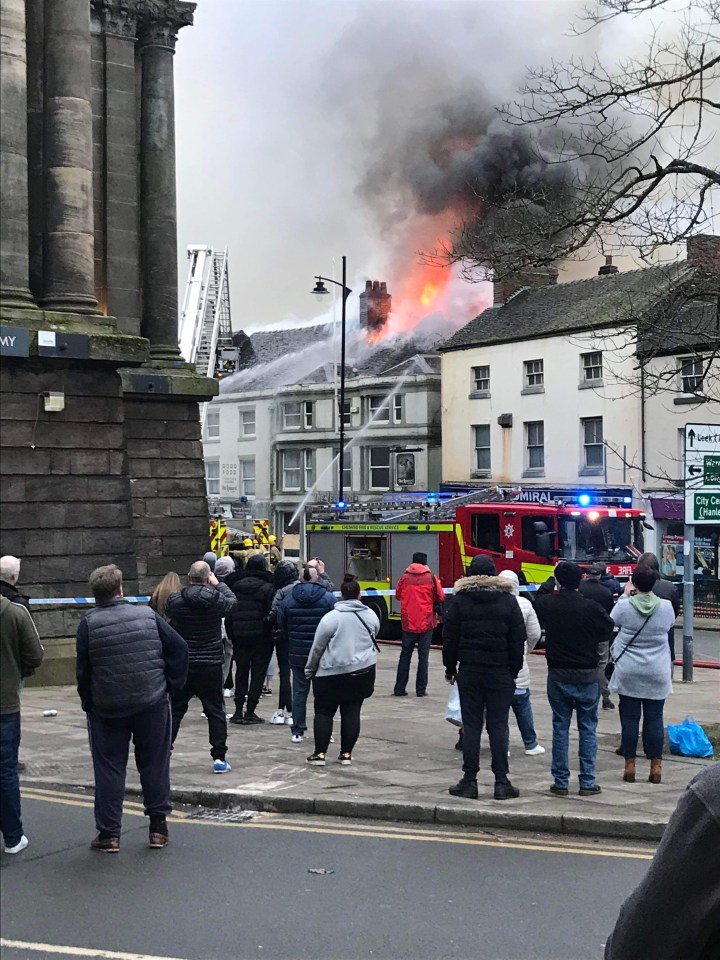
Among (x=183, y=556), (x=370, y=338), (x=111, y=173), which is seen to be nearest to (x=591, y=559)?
(x=183, y=556)

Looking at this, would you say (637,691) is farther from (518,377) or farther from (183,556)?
(518,377)

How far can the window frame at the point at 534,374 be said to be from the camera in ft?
140

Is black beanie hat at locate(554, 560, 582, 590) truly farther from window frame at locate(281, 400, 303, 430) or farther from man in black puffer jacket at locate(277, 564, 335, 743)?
window frame at locate(281, 400, 303, 430)

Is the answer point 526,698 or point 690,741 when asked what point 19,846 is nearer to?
point 526,698

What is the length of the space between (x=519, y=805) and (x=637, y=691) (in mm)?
1649

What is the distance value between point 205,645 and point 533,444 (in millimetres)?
33511

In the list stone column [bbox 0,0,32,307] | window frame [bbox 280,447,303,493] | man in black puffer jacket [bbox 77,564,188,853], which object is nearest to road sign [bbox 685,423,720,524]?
man in black puffer jacket [bbox 77,564,188,853]

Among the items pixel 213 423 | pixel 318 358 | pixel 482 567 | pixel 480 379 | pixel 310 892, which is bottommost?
pixel 310 892

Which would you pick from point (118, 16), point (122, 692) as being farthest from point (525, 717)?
point (118, 16)

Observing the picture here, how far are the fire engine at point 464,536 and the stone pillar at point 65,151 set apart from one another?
1026 cm

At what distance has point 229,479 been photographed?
61656mm

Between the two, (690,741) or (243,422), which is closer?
(690,741)

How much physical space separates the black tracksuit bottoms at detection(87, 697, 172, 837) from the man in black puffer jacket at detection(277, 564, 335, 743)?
4.00 m

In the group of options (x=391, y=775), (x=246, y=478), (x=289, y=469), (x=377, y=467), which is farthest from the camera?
(x=246, y=478)
